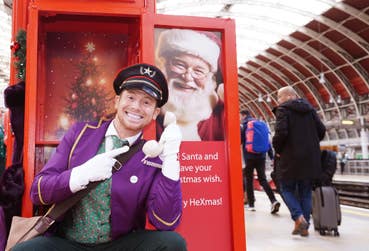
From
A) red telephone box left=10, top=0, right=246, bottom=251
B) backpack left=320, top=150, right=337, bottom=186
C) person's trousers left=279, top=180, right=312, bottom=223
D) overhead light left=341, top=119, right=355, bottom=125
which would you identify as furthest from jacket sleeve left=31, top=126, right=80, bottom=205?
overhead light left=341, top=119, right=355, bottom=125

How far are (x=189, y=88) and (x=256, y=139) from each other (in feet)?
9.57

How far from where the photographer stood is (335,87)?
86.5 ft

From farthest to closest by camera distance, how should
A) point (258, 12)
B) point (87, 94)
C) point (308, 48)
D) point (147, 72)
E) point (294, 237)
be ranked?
point (308, 48)
point (258, 12)
point (294, 237)
point (87, 94)
point (147, 72)

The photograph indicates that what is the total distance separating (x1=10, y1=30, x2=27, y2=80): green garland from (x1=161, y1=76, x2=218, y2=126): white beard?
100cm

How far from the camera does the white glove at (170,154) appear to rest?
5.41ft

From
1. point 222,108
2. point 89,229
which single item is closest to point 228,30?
point 222,108

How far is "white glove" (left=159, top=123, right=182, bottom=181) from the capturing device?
1648 millimetres

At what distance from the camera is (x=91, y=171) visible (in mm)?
1569

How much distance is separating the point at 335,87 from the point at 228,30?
25.8 m

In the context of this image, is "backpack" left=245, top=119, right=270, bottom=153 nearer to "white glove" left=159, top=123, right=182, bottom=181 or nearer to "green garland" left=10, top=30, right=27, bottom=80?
"green garland" left=10, top=30, right=27, bottom=80

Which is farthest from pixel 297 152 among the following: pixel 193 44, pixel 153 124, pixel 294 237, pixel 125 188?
pixel 125 188

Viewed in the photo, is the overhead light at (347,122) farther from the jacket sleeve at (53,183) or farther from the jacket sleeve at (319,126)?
the jacket sleeve at (53,183)

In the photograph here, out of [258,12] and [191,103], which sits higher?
[258,12]

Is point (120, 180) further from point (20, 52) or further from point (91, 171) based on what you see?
point (20, 52)
